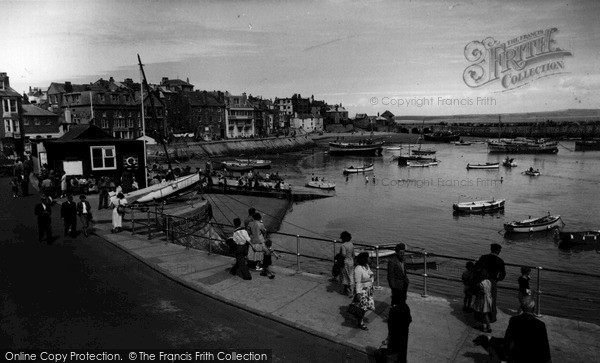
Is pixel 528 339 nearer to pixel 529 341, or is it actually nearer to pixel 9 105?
pixel 529 341

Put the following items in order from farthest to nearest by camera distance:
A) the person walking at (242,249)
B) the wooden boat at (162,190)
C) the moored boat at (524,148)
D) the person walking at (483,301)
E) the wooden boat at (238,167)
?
the moored boat at (524,148) < the wooden boat at (238,167) < the wooden boat at (162,190) < the person walking at (242,249) < the person walking at (483,301)

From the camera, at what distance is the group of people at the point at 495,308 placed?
561cm

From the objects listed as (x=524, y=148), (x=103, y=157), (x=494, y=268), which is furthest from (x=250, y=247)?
(x=524, y=148)

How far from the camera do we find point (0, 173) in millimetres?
38406

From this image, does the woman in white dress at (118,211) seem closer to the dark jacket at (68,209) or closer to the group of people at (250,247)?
the dark jacket at (68,209)

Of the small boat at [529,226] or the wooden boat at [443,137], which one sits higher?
the wooden boat at [443,137]

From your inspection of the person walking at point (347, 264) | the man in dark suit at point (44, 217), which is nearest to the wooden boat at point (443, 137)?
the man in dark suit at point (44, 217)

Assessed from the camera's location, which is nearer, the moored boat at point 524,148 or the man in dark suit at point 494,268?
the man in dark suit at point 494,268

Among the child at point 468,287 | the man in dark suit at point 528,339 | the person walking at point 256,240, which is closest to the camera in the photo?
the man in dark suit at point 528,339

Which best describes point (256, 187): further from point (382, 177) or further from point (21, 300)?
point (21, 300)

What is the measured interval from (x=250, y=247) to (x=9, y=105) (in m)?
55.7

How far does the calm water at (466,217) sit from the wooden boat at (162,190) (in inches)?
374

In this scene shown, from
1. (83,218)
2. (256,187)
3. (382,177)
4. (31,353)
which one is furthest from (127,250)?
(382,177)

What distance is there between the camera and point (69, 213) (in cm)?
1534
